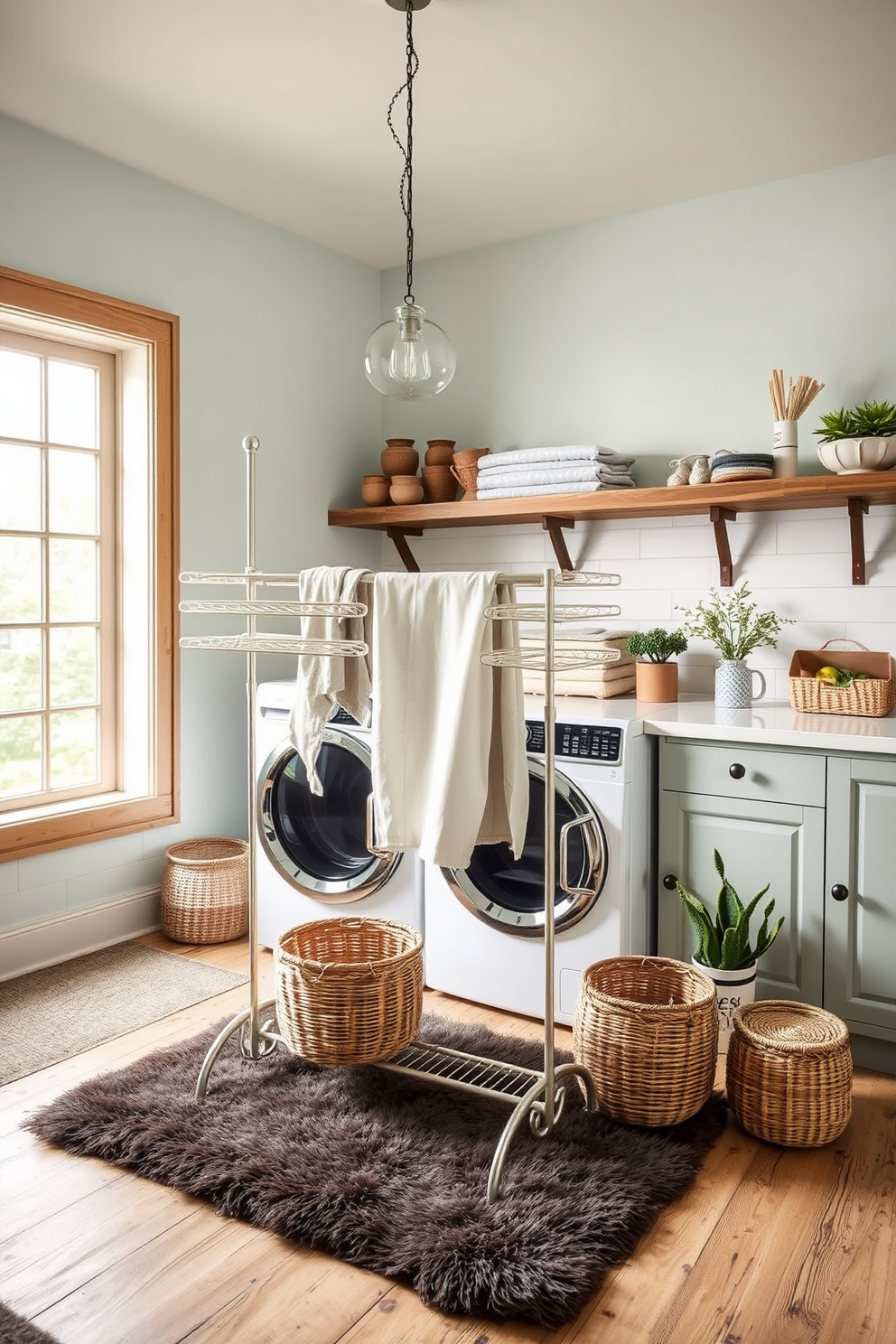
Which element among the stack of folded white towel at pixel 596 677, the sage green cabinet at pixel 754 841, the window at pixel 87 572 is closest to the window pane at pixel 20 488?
the window at pixel 87 572

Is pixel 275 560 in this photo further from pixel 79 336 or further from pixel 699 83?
pixel 699 83

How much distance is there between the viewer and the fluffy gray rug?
5.44ft

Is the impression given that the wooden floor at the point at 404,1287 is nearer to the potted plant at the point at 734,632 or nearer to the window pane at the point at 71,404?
the potted plant at the point at 734,632

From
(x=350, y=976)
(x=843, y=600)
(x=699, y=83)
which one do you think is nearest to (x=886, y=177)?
(x=699, y=83)

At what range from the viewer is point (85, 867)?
3143mm

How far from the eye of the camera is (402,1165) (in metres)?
1.95

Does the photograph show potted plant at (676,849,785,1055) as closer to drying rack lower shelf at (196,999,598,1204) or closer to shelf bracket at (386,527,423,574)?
drying rack lower shelf at (196,999,598,1204)

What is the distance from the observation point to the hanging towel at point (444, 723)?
182 centimetres

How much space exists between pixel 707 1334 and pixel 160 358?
9.80 feet

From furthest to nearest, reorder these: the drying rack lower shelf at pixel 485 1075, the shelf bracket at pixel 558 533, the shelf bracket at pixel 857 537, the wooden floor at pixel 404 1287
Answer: the shelf bracket at pixel 558 533, the shelf bracket at pixel 857 537, the drying rack lower shelf at pixel 485 1075, the wooden floor at pixel 404 1287

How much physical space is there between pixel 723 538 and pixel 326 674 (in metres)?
1.67

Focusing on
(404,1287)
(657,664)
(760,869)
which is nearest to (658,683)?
(657,664)

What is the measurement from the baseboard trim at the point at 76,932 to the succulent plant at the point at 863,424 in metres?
2.62

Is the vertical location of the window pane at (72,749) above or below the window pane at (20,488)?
below
